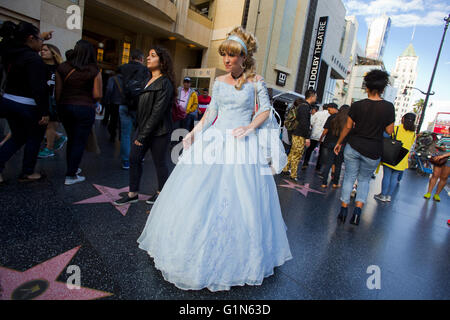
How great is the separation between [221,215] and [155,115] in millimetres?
1812

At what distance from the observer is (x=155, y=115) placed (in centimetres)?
311

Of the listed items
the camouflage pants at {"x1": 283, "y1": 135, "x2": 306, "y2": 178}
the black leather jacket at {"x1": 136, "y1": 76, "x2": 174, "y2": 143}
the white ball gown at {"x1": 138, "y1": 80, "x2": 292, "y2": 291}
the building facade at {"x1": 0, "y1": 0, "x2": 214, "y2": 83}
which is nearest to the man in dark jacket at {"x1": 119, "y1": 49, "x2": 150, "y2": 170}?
the black leather jacket at {"x1": 136, "y1": 76, "x2": 174, "y2": 143}

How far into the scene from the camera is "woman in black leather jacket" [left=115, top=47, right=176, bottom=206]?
313 centimetres

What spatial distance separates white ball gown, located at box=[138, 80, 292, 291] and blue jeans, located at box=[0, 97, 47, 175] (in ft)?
8.18

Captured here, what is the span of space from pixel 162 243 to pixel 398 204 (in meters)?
5.88

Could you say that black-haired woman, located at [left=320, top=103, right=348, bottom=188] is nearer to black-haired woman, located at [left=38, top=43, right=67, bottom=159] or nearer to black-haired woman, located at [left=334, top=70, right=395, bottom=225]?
black-haired woman, located at [left=334, top=70, right=395, bottom=225]

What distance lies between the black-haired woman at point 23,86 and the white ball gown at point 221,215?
248 centimetres

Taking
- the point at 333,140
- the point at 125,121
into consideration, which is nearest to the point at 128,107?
the point at 125,121

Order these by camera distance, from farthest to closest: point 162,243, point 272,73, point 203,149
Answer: point 272,73
point 203,149
point 162,243

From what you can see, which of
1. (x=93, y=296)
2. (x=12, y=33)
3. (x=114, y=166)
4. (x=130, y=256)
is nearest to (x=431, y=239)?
(x=130, y=256)

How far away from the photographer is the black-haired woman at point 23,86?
3131 mm

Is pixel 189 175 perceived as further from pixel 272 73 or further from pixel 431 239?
pixel 272 73

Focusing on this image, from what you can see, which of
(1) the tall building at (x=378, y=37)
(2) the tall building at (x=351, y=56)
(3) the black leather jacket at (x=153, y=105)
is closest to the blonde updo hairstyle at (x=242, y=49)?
(3) the black leather jacket at (x=153, y=105)

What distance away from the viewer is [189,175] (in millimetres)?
2027
